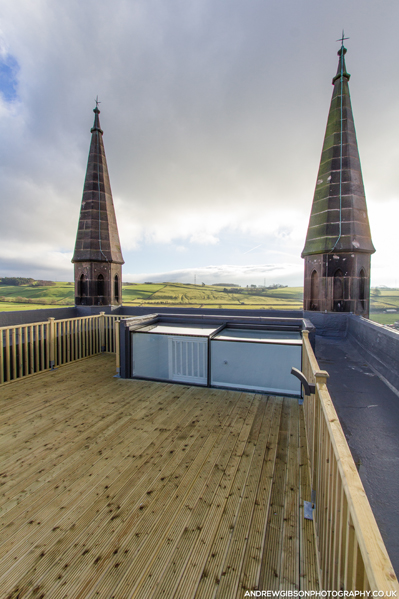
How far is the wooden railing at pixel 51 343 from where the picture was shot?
Answer: 5168mm

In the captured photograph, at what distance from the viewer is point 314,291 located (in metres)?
8.70

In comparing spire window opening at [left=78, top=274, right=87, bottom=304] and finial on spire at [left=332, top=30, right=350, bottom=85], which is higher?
finial on spire at [left=332, top=30, right=350, bottom=85]

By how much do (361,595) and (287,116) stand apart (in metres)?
13.6

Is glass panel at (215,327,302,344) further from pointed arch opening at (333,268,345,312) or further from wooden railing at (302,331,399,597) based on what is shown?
pointed arch opening at (333,268,345,312)

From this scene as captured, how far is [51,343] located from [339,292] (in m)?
8.38

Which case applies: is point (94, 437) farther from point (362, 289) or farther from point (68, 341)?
point (362, 289)

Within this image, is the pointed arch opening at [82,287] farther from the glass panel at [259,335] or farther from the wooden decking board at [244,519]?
the wooden decking board at [244,519]

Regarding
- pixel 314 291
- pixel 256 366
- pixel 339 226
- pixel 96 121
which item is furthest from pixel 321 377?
pixel 96 121

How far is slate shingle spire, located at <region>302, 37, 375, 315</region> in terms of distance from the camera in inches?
322

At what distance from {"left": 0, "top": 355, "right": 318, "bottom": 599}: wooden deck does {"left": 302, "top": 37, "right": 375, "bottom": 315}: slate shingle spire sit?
18.7ft

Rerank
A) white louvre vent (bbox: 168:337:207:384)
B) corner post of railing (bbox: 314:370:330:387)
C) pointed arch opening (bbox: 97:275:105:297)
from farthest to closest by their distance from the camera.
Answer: pointed arch opening (bbox: 97:275:105:297), white louvre vent (bbox: 168:337:207:384), corner post of railing (bbox: 314:370:330:387)

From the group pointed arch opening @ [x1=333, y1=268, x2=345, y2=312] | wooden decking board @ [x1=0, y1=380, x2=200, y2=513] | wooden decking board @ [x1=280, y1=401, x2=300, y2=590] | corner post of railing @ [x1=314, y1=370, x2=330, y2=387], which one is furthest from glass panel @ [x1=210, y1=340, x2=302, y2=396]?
pointed arch opening @ [x1=333, y1=268, x2=345, y2=312]

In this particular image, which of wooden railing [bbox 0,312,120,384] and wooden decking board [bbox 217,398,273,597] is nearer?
wooden decking board [bbox 217,398,273,597]

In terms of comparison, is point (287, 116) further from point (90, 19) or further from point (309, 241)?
point (90, 19)
